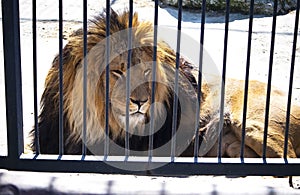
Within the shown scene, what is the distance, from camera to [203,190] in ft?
6.89

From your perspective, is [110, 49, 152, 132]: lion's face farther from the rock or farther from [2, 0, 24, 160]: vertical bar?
the rock

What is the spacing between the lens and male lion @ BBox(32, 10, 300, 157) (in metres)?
2.83

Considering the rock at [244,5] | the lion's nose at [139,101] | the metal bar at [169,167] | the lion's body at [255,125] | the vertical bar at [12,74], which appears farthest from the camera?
the rock at [244,5]

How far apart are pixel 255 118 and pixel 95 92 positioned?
0.89 m

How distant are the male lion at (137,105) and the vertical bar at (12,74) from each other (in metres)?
0.28

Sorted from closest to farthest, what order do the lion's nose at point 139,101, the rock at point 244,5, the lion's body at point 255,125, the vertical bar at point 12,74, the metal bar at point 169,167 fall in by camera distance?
the vertical bar at point 12,74 < the metal bar at point 169,167 < the lion's nose at point 139,101 < the lion's body at point 255,125 < the rock at point 244,5

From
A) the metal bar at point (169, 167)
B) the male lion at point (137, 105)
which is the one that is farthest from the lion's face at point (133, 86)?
the metal bar at point (169, 167)

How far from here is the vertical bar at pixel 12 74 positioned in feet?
8.04

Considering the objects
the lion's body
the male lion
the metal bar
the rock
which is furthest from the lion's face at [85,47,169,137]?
the rock

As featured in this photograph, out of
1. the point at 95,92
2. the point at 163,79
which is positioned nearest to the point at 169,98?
the point at 163,79

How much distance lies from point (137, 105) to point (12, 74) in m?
0.59

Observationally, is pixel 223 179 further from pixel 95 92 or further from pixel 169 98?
pixel 95 92

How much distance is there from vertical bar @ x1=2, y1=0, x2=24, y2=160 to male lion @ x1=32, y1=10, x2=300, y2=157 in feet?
0.92

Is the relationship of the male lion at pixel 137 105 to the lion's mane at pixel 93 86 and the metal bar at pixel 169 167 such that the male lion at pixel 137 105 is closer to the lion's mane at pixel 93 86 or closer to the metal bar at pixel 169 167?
the lion's mane at pixel 93 86
